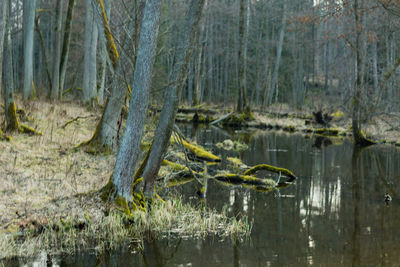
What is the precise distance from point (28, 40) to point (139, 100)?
10936 mm

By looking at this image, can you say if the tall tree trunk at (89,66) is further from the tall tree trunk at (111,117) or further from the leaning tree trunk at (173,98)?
the leaning tree trunk at (173,98)

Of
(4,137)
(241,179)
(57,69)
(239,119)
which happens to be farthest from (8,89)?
(239,119)

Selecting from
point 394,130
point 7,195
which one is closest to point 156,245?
point 7,195

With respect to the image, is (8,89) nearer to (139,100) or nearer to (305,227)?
(139,100)

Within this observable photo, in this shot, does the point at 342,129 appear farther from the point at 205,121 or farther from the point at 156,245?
the point at 156,245

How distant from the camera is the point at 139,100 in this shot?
644 centimetres

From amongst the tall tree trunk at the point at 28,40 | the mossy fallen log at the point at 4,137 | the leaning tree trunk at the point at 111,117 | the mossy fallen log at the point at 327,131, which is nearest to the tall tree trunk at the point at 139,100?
the leaning tree trunk at the point at 111,117

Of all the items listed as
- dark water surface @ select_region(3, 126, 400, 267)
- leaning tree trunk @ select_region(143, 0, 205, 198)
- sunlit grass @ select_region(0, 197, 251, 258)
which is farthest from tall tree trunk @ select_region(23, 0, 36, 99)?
sunlit grass @ select_region(0, 197, 251, 258)

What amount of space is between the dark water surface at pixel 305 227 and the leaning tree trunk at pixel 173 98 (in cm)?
150

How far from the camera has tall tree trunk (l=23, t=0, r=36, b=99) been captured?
1514 centimetres

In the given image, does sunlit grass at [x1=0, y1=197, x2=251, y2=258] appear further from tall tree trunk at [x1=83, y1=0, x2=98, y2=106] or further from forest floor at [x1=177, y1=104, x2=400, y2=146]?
forest floor at [x1=177, y1=104, x2=400, y2=146]

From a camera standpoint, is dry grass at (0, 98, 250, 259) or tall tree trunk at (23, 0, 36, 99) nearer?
dry grass at (0, 98, 250, 259)

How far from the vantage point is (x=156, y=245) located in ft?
19.1

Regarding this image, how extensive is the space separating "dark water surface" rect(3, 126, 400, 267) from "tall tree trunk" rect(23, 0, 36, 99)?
360 inches
